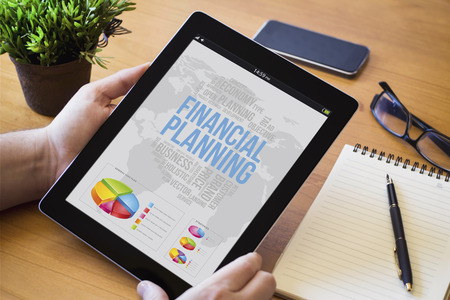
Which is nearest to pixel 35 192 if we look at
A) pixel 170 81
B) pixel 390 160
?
pixel 170 81

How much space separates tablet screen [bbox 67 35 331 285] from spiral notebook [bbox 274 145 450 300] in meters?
0.12

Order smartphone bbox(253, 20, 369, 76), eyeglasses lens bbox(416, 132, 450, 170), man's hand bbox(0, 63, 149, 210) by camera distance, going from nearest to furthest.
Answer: man's hand bbox(0, 63, 149, 210)
eyeglasses lens bbox(416, 132, 450, 170)
smartphone bbox(253, 20, 369, 76)

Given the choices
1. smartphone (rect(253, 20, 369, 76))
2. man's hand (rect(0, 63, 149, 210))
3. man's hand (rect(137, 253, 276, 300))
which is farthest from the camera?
smartphone (rect(253, 20, 369, 76))

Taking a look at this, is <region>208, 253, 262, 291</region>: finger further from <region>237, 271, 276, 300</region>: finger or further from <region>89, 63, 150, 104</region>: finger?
<region>89, 63, 150, 104</region>: finger

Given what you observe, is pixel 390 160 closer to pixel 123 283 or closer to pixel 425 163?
pixel 425 163

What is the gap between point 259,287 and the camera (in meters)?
0.72

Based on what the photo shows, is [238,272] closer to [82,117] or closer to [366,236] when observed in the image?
[366,236]

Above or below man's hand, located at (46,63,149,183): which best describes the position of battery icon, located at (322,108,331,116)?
above

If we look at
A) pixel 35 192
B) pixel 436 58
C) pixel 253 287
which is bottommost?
pixel 35 192

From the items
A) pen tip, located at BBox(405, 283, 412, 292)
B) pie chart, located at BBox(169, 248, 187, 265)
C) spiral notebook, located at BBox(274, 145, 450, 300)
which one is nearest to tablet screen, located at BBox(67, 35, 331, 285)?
pie chart, located at BBox(169, 248, 187, 265)

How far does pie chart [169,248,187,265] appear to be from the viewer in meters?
0.75

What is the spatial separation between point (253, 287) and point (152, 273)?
0.15 m

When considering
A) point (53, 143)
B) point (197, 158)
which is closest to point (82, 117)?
point (53, 143)

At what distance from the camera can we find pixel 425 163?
1.00 meters
